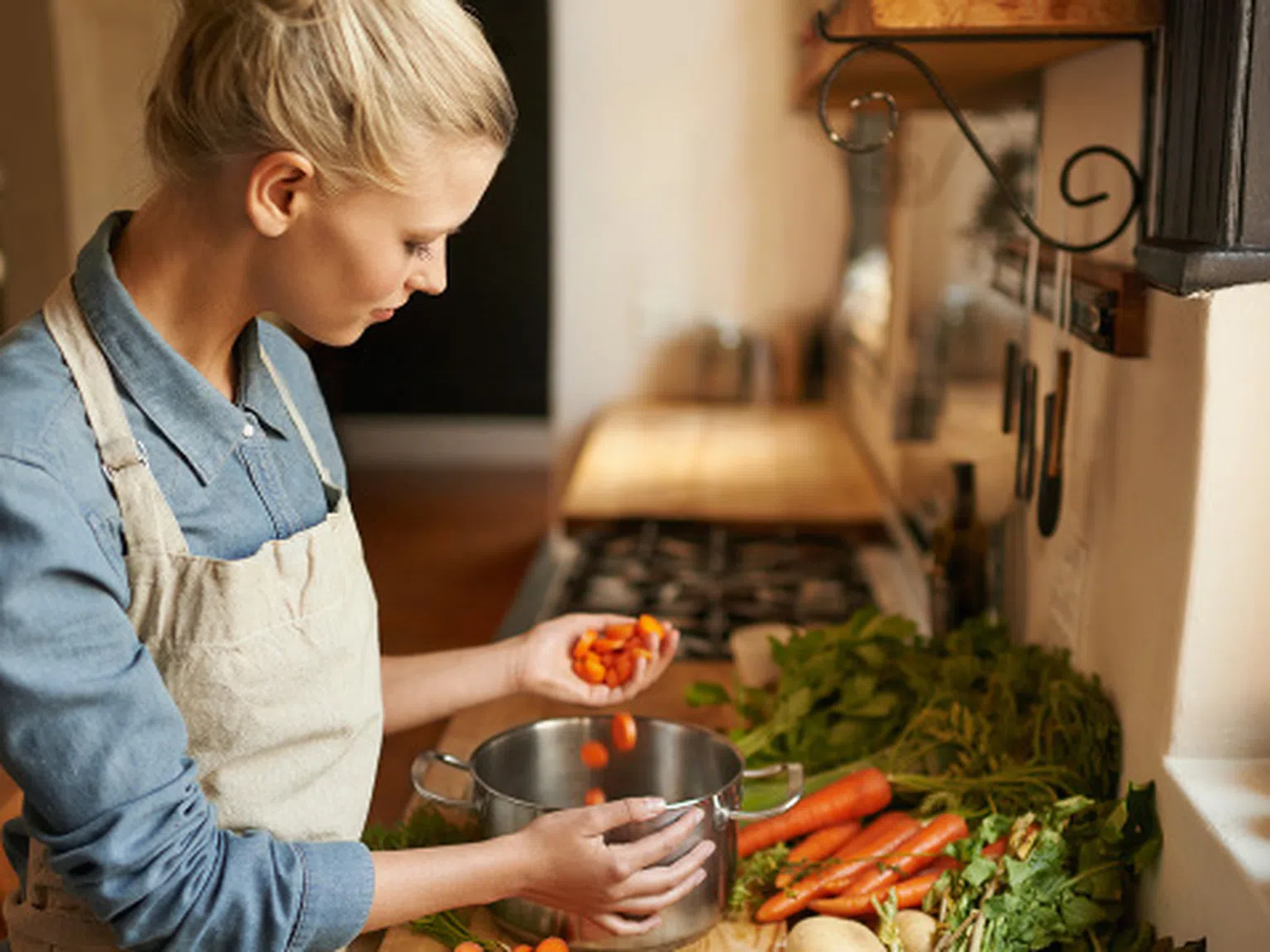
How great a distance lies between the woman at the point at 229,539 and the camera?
3.12 ft

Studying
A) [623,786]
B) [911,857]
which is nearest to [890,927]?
[911,857]

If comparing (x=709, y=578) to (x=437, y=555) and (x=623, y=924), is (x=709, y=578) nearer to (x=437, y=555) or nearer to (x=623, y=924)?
(x=623, y=924)

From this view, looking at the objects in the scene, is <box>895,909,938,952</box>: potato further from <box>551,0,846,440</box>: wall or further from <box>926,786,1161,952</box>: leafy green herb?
<box>551,0,846,440</box>: wall

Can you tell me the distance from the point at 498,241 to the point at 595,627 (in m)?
5.79

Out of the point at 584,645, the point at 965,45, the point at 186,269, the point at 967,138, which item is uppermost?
the point at 965,45

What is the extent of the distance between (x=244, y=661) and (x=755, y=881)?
2.01 feet

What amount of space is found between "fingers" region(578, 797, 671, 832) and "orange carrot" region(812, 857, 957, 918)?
1.02ft

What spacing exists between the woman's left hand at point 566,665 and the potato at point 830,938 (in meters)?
0.31

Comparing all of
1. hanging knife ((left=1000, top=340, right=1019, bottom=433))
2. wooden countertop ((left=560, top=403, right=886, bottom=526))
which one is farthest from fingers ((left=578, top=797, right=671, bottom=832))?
wooden countertop ((left=560, top=403, right=886, bottom=526))

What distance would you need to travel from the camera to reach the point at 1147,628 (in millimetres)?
1395

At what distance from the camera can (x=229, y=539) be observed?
1125mm

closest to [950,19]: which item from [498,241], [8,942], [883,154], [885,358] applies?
[8,942]

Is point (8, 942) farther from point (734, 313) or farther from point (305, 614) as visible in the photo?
point (734, 313)

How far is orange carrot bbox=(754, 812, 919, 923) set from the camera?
140 centimetres
